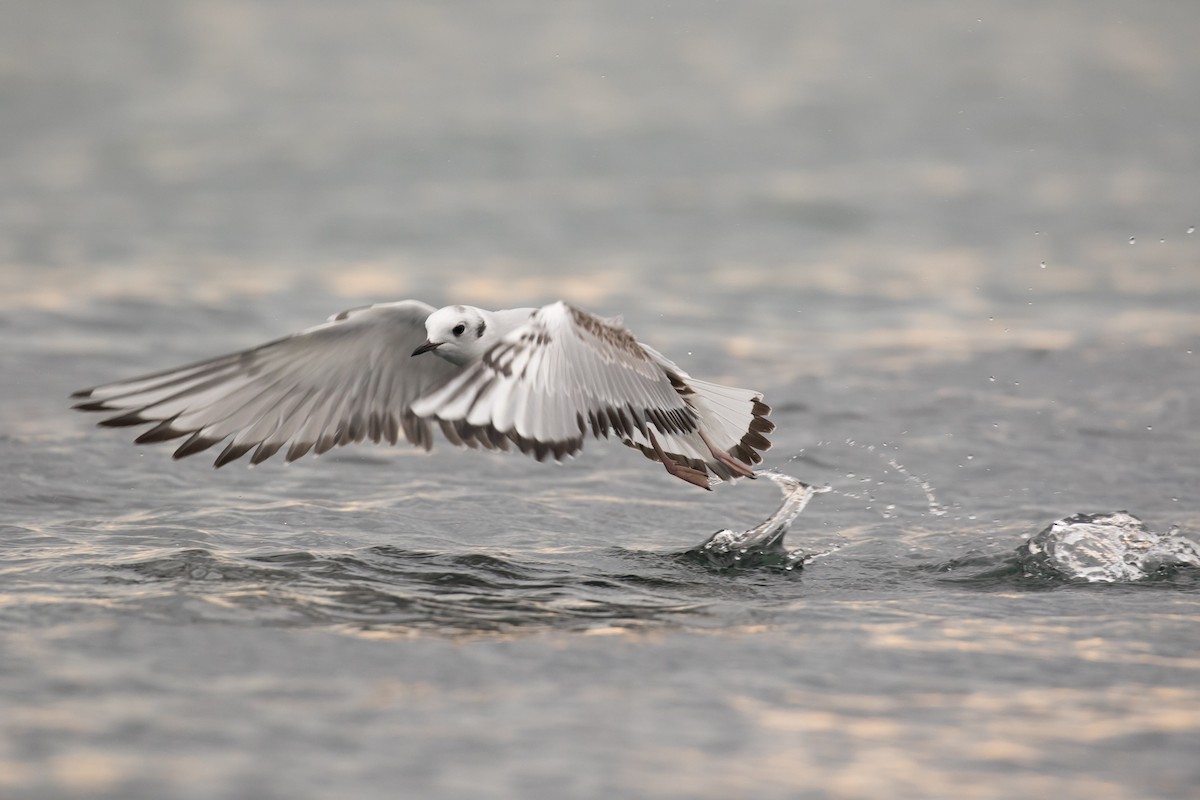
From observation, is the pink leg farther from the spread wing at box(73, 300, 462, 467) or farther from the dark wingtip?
the dark wingtip

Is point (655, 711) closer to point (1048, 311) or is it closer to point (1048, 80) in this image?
point (1048, 311)

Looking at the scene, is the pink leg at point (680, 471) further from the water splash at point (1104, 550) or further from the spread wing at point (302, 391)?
the water splash at point (1104, 550)

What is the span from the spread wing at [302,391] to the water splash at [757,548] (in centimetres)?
134

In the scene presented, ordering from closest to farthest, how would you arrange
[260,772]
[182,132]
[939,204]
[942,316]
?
[260,772] → [942,316] → [939,204] → [182,132]

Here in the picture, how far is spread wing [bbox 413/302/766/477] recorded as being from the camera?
5.32 m

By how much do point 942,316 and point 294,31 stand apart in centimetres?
1013

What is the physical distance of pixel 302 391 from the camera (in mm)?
6574

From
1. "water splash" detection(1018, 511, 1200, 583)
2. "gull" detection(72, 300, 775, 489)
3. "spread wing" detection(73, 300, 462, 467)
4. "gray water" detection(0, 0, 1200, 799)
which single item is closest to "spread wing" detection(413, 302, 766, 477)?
"gull" detection(72, 300, 775, 489)

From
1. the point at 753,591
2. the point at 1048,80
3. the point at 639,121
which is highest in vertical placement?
the point at 1048,80

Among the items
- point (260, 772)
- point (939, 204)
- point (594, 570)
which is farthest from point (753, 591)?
point (939, 204)

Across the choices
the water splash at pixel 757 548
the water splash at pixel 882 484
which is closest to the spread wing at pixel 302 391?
the water splash at pixel 757 548

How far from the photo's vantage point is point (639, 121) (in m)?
16.0

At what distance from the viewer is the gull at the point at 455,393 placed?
5.46 meters

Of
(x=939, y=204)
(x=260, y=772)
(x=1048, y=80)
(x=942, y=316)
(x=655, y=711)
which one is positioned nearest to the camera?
(x=260, y=772)
